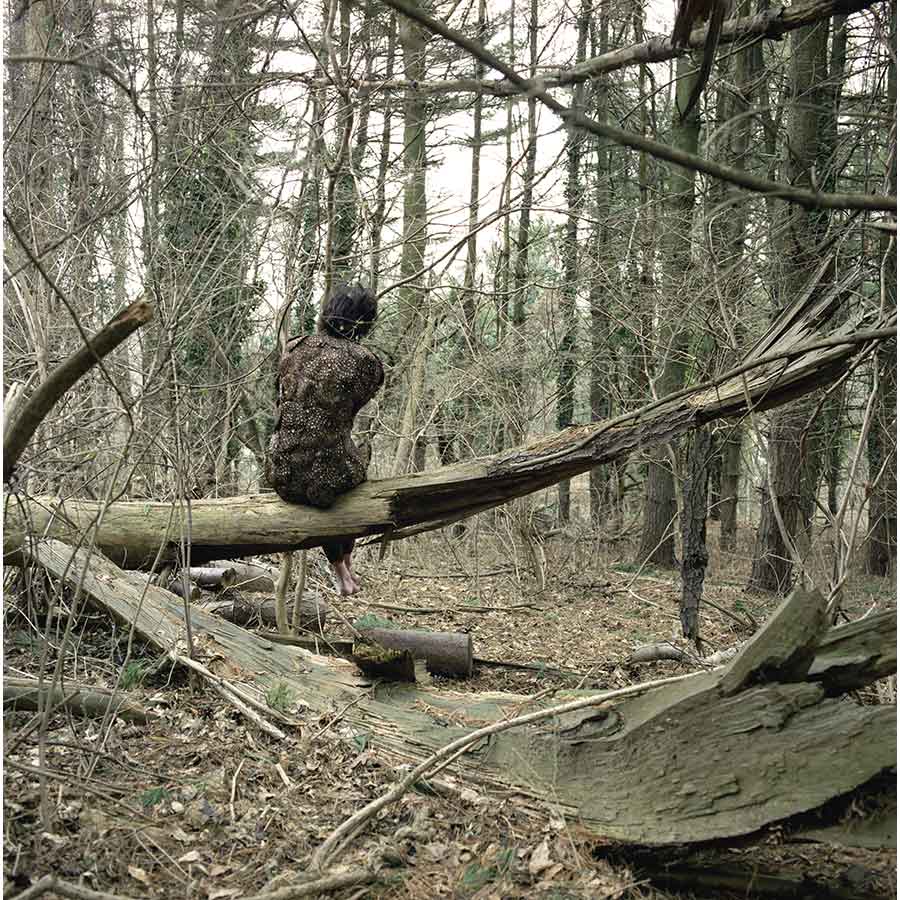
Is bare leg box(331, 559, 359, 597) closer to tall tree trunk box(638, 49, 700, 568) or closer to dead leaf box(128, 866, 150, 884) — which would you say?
dead leaf box(128, 866, 150, 884)

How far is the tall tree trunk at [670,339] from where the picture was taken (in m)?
9.07

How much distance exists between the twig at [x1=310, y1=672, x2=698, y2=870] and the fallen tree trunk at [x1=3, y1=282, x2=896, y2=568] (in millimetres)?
2058

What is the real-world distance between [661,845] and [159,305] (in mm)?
3980

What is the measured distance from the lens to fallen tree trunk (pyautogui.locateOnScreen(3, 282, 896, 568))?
5727mm

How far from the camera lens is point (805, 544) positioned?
11398 mm

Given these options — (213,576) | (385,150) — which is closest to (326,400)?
(213,576)

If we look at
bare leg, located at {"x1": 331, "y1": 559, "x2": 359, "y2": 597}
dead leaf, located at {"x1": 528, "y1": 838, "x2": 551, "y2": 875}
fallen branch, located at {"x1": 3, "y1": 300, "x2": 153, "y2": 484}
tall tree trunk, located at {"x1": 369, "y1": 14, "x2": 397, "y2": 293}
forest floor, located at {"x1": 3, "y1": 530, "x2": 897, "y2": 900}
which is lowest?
dead leaf, located at {"x1": 528, "y1": 838, "x2": 551, "y2": 875}

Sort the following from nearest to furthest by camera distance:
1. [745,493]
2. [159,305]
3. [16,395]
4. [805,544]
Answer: [16,395] → [159,305] → [805,544] → [745,493]

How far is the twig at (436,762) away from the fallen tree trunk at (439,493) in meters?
2.06

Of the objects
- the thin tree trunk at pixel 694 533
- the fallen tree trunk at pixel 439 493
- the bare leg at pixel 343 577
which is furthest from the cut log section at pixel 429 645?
the thin tree trunk at pixel 694 533

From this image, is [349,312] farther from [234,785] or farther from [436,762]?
[234,785]

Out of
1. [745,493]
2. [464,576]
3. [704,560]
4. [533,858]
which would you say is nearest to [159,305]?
[533,858]

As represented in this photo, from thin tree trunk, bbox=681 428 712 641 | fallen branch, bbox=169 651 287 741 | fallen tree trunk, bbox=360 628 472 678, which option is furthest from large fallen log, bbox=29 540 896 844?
thin tree trunk, bbox=681 428 712 641

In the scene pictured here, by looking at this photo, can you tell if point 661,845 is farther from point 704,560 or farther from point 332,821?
point 704,560
